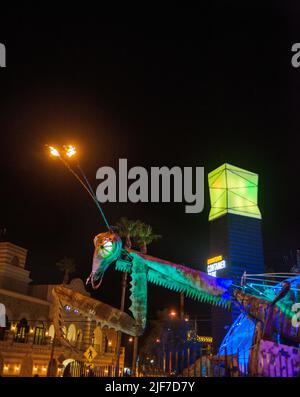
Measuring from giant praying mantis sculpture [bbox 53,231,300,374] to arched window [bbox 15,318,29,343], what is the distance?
22423 millimetres

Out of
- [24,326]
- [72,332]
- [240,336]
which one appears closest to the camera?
[240,336]

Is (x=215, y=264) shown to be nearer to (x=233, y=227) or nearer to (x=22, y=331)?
(x=233, y=227)

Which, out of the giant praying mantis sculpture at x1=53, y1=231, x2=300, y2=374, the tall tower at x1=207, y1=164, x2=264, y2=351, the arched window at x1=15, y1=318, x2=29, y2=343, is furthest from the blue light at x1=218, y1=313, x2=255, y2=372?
the tall tower at x1=207, y1=164, x2=264, y2=351

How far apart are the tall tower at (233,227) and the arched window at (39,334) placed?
68.4 feet

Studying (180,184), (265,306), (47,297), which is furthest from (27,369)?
(265,306)

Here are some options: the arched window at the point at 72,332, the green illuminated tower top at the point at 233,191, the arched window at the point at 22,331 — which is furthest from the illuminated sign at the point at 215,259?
the arched window at the point at 22,331

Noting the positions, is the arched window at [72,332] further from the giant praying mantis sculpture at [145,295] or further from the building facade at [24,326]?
the giant praying mantis sculpture at [145,295]

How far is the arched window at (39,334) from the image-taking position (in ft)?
109

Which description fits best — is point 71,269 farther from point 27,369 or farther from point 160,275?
point 160,275

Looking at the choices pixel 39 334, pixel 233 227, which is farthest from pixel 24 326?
pixel 233 227

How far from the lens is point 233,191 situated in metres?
47.7

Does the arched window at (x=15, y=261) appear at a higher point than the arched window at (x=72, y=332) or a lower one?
higher

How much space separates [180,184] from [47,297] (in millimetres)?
22981

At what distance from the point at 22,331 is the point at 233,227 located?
26449 mm
